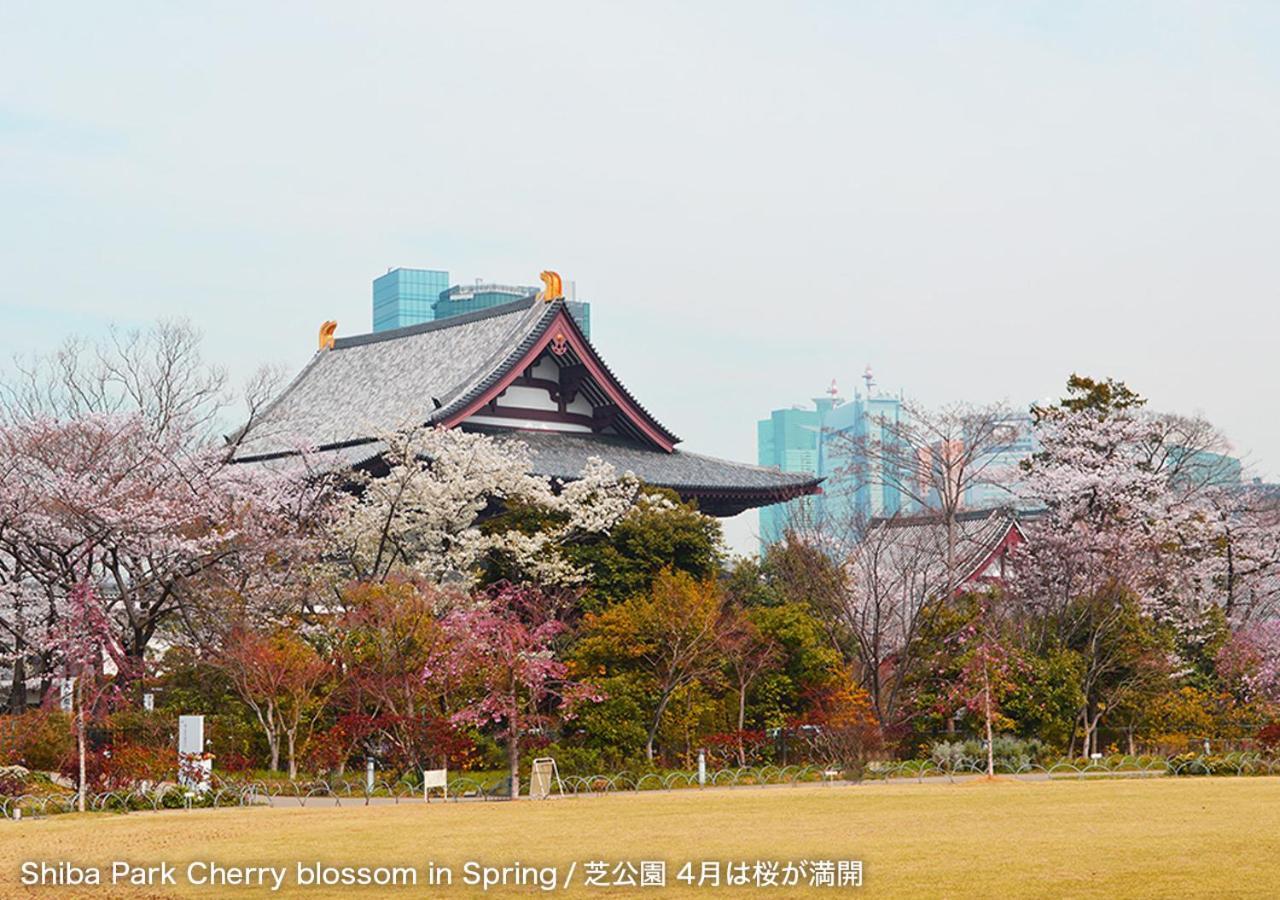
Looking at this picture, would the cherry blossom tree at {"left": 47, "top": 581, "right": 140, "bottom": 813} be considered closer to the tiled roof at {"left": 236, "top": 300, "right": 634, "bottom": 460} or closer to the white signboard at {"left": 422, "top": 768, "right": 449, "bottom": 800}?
the white signboard at {"left": 422, "top": 768, "right": 449, "bottom": 800}

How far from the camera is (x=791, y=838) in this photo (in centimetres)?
1773

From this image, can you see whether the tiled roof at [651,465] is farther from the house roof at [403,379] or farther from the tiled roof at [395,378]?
the tiled roof at [395,378]

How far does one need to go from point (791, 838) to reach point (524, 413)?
26154mm

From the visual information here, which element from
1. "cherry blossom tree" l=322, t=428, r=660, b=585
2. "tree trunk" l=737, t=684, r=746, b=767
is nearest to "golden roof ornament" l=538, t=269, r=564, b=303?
"cherry blossom tree" l=322, t=428, r=660, b=585

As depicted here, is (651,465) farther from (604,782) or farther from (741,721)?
(604,782)

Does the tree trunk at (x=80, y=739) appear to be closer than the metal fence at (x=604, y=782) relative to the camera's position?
Yes

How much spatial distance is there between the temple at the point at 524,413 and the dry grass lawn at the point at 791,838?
17.2 m

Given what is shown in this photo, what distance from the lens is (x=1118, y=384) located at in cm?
4912

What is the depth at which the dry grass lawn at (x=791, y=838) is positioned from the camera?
1398cm

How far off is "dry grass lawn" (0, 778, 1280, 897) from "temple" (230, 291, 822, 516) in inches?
678

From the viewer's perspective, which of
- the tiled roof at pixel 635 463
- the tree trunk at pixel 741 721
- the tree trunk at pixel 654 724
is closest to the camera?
the tree trunk at pixel 654 724

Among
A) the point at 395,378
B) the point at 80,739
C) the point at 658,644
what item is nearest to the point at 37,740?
the point at 80,739

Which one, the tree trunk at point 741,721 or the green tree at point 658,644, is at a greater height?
the green tree at point 658,644

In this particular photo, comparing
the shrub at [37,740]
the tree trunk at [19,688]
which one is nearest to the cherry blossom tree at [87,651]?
the shrub at [37,740]
